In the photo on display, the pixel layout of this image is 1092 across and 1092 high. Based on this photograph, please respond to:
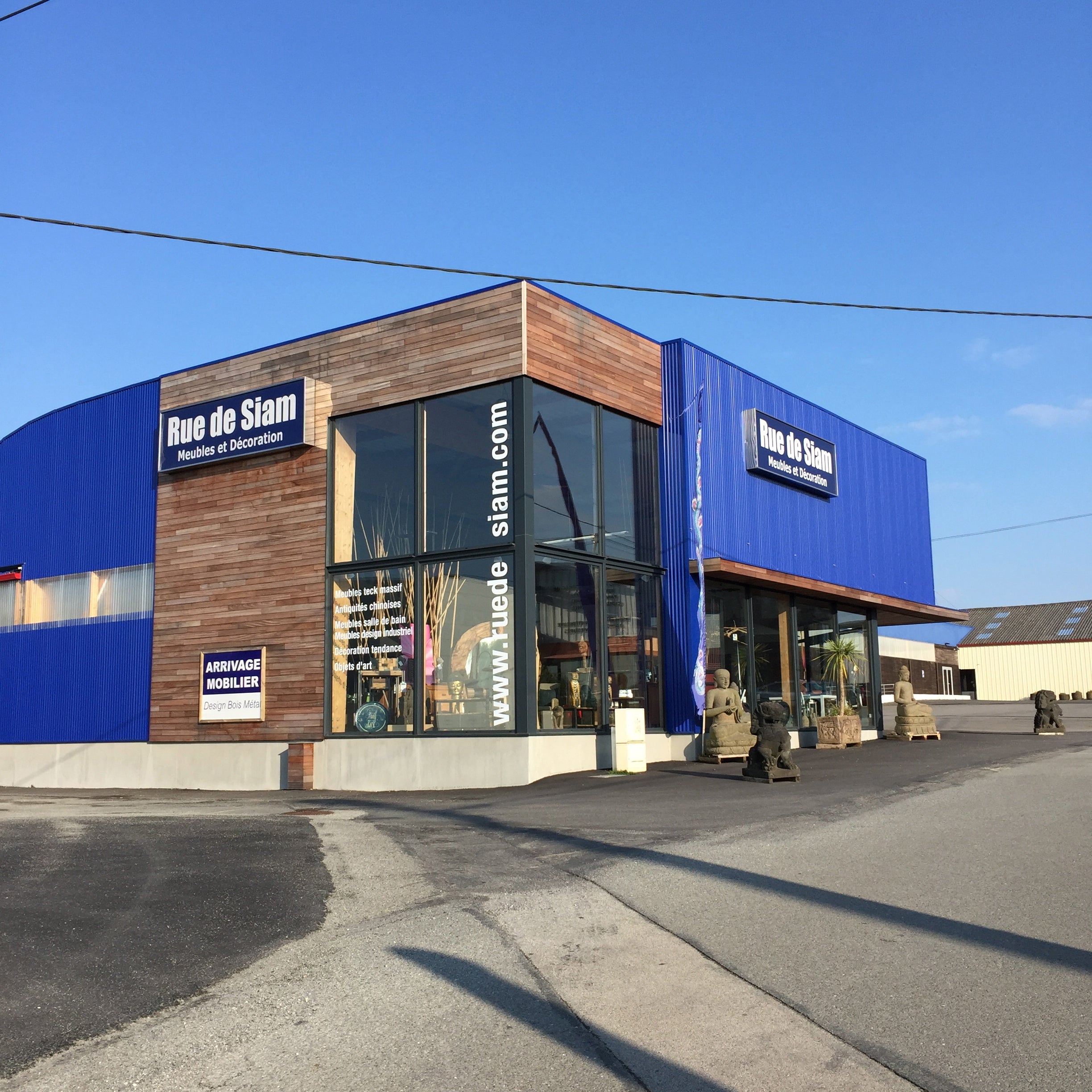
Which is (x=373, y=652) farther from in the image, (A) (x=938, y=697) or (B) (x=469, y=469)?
(A) (x=938, y=697)

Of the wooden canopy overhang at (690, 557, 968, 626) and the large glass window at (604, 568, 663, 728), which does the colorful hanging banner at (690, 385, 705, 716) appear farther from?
the large glass window at (604, 568, 663, 728)

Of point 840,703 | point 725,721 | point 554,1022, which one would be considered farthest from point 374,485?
point 554,1022

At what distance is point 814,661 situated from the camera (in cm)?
2578

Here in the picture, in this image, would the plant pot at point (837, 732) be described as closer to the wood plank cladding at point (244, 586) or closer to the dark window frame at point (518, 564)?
the dark window frame at point (518, 564)

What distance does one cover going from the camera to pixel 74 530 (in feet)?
80.7

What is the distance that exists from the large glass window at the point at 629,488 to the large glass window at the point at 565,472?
400 mm

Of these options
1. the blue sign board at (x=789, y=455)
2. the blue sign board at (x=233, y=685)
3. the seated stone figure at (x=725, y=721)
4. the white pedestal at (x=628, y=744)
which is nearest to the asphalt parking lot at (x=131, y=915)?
the white pedestal at (x=628, y=744)

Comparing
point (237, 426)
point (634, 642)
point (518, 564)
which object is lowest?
point (634, 642)

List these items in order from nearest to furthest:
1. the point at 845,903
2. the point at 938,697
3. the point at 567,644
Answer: the point at 845,903, the point at 567,644, the point at 938,697

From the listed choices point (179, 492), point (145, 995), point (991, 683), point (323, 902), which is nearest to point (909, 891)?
point (323, 902)

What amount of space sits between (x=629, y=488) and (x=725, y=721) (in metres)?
4.52

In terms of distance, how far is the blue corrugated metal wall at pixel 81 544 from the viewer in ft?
75.4

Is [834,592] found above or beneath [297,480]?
beneath

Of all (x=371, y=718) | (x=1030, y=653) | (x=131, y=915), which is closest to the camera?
(x=131, y=915)
